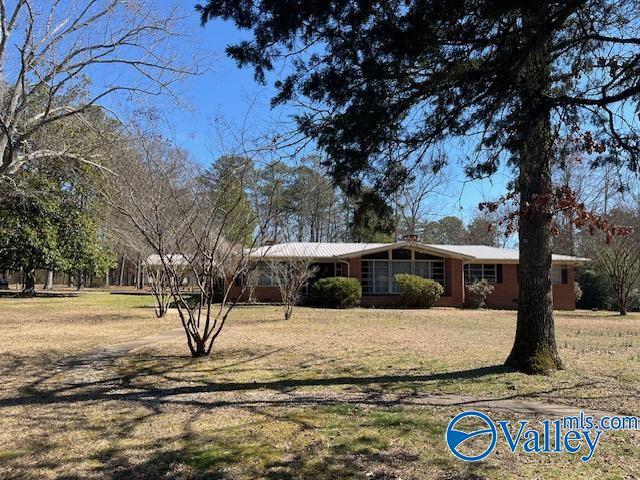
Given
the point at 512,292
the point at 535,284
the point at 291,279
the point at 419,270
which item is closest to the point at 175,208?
the point at 535,284

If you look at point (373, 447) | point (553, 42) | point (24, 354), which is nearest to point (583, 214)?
point (553, 42)

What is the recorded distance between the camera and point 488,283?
1091 inches

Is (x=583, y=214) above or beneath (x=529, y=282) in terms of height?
above

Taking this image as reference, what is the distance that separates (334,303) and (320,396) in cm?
1815

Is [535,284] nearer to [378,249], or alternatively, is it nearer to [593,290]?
[378,249]

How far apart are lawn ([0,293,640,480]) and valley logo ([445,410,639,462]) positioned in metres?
0.14

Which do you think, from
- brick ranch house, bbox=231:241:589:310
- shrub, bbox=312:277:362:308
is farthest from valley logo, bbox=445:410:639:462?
brick ranch house, bbox=231:241:589:310

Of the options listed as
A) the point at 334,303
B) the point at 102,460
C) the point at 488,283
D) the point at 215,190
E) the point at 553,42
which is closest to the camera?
the point at 102,460

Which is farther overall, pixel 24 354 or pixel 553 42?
pixel 24 354

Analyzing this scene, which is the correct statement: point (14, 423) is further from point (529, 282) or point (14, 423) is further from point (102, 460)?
point (529, 282)

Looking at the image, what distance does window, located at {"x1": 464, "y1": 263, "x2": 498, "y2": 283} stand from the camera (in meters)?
28.4

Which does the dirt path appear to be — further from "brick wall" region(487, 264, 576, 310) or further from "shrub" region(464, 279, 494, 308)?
"brick wall" region(487, 264, 576, 310)

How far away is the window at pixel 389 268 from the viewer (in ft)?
88.3

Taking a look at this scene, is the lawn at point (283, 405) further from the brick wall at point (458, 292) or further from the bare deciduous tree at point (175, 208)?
the brick wall at point (458, 292)
